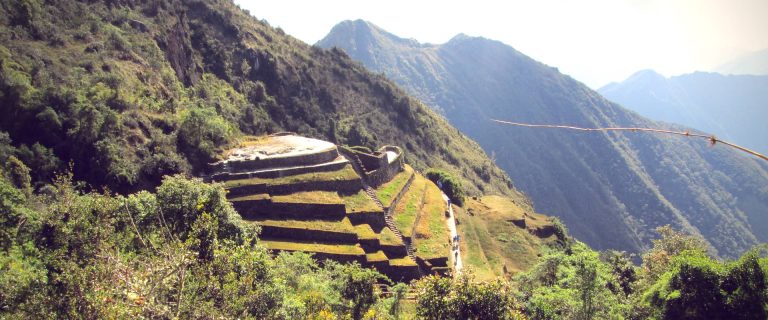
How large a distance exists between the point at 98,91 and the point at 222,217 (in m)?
18.6

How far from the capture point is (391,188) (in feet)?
142

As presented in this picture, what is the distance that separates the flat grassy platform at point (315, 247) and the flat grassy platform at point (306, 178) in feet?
15.8

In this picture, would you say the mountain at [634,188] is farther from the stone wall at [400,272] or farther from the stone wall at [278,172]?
the stone wall at [400,272]

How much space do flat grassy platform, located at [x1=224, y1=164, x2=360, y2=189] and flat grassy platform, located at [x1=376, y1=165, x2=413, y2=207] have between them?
2.98 meters

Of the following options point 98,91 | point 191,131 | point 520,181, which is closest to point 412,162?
point 191,131

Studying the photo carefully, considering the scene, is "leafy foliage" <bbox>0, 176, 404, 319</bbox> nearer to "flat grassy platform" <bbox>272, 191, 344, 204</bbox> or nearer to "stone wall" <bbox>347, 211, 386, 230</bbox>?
"flat grassy platform" <bbox>272, 191, 344, 204</bbox>

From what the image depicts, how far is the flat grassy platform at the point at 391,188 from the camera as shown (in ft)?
131

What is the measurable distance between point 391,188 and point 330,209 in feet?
32.6

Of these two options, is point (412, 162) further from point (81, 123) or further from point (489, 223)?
point (81, 123)

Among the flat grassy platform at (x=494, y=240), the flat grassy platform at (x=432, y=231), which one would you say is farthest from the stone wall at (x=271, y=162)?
the flat grassy platform at (x=494, y=240)

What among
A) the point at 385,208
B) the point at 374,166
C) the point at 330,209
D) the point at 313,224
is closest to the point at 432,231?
the point at 385,208

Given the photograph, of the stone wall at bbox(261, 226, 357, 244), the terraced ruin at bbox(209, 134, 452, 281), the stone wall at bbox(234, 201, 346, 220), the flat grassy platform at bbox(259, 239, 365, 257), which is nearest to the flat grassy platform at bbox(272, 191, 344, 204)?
the terraced ruin at bbox(209, 134, 452, 281)

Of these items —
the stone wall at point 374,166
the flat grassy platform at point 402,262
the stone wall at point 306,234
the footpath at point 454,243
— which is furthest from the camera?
the stone wall at point 374,166

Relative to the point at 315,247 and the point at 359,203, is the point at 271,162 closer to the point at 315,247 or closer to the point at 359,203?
the point at 359,203
